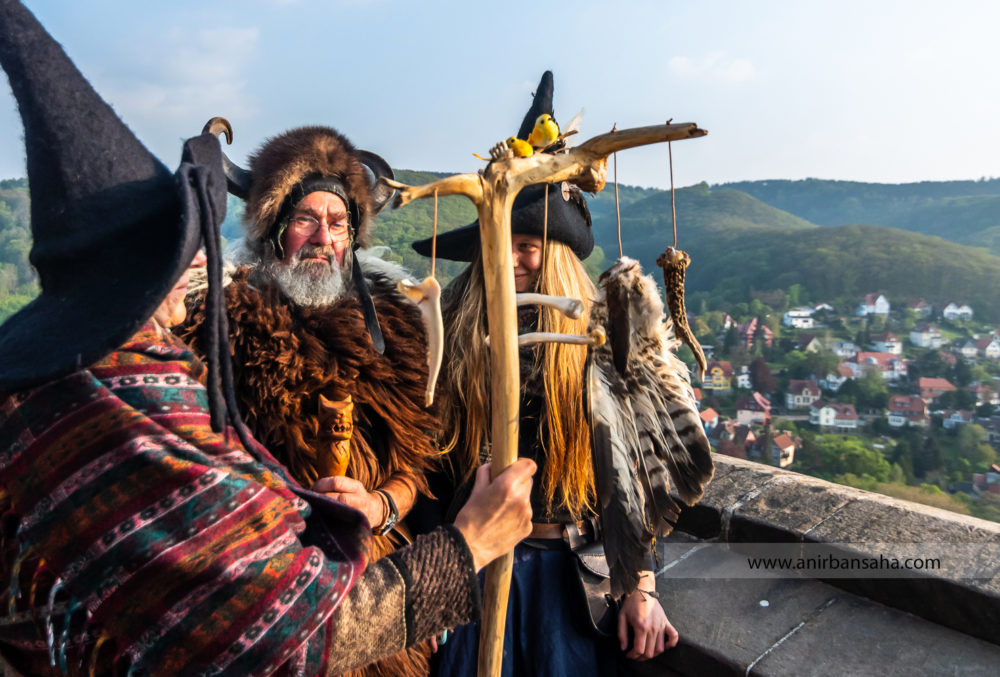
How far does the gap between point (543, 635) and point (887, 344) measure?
19.5 metres

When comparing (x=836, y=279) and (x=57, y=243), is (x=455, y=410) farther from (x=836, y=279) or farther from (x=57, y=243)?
(x=836, y=279)

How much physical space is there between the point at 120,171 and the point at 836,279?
24988 millimetres

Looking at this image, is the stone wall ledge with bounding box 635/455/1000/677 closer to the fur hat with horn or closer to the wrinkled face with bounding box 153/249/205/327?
the fur hat with horn

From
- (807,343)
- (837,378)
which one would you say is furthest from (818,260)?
(837,378)

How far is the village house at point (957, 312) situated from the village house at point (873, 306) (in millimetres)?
1745

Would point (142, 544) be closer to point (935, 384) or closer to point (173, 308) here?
point (173, 308)

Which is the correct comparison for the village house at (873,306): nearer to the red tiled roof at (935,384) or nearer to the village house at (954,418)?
the red tiled roof at (935,384)

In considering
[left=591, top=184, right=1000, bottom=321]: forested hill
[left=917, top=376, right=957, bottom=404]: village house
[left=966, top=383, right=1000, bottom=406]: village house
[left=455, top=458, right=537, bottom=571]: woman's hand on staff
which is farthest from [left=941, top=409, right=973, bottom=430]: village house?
[left=455, top=458, right=537, bottom=571]: woman's hand on staff

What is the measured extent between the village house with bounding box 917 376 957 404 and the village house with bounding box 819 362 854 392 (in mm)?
1460

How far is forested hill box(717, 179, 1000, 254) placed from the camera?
23.6m

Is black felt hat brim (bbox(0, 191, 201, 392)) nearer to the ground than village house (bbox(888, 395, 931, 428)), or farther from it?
farther from it

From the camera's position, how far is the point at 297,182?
2193 millimetres

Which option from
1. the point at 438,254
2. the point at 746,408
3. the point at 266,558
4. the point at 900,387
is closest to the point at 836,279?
the point at 900,387

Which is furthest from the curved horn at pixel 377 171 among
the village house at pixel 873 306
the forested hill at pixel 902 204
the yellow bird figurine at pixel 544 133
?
the forested hill at pixel 902 204
